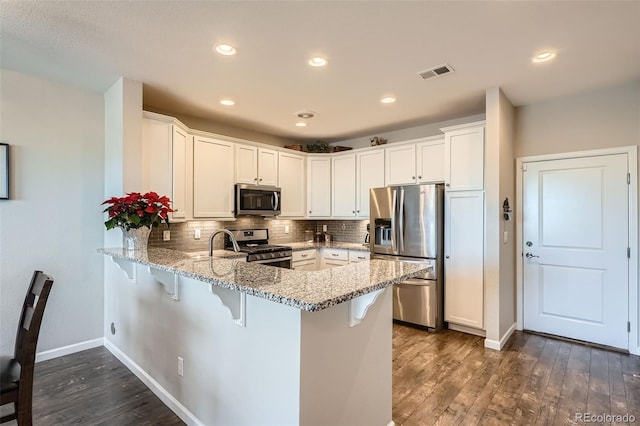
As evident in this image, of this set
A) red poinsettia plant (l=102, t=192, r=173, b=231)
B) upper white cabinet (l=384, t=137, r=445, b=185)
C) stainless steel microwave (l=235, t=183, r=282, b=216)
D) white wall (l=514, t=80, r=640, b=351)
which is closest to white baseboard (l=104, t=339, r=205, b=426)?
red poinsettia plant (l=102, t=192, r=173, b=231)

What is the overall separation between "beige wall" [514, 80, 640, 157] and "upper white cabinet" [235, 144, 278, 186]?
314 cm

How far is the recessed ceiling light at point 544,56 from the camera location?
244cm

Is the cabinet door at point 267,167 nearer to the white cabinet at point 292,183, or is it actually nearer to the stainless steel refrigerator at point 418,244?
the white cabinet at point 292,183

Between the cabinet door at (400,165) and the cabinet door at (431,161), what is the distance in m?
0.09

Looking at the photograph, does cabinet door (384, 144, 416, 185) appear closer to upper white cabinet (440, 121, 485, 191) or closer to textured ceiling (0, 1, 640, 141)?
upper white cabinet (440, 121, 485, 191)

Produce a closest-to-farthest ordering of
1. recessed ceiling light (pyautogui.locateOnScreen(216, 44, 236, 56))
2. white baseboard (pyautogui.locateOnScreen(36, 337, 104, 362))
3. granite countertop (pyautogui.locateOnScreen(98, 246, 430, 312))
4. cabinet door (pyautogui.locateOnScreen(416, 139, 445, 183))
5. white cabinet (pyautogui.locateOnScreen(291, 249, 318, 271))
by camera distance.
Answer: granite countertop (pyautogui.locateOnScreen(98, 246, 430, 312)) < recessed ceiling light (pyautogui.locateOnScreen(216, 44, 236, 56)) < white baseboard (pyautogui.locateOnScreen(36, 337, 104, 362)) < cabinet door (pyautogui.locateOnScreen(416, 139, 445, 183)) < white cabinet (pyautogui.locateOnScreen(291, 249, 318, 271))

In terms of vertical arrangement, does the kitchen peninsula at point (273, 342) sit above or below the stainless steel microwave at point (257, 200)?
below

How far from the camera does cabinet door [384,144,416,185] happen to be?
13.8ft

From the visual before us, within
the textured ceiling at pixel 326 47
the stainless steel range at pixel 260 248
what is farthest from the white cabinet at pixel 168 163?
the stainless steel range at pixel 260 248

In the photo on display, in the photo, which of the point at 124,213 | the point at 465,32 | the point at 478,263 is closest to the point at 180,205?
the point at 124,213

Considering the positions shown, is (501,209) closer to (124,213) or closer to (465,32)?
(465,32)

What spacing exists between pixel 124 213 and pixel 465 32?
284 centimetres

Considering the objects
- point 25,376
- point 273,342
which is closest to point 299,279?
point 273,342

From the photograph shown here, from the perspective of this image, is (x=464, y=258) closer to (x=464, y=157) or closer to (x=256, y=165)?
(x=464, y=157)
